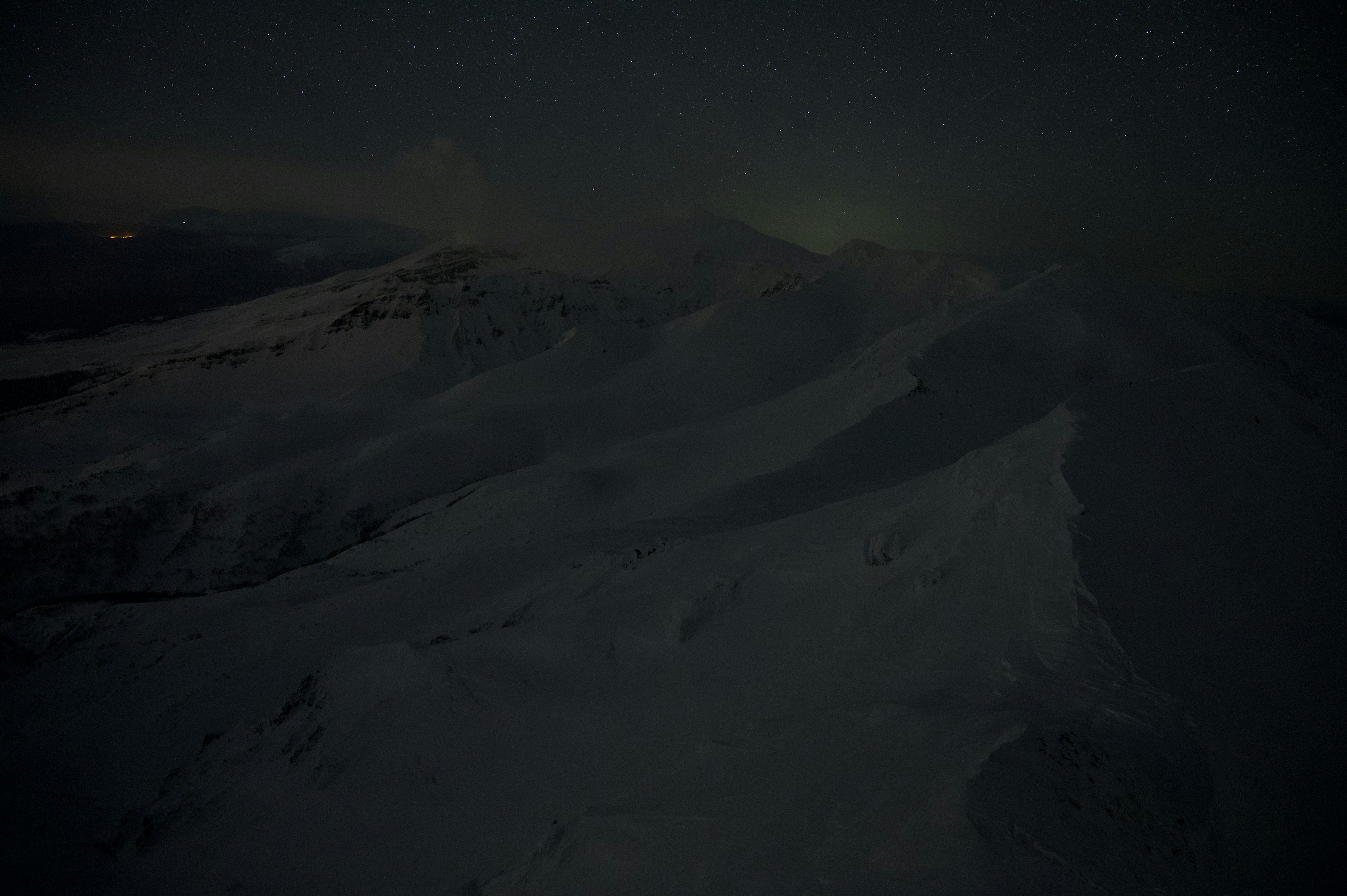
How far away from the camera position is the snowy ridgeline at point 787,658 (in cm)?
606

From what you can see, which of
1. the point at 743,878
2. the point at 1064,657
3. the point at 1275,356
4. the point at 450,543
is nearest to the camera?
the point at 743,878

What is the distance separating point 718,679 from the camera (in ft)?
36.2

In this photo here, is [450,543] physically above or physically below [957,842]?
below

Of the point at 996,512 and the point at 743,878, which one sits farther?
the point at 996,512

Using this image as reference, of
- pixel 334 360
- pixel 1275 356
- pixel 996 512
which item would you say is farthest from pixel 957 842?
pixel 334 360

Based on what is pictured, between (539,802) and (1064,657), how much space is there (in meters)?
7.88

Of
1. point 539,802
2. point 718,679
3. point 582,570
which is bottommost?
point 582,570

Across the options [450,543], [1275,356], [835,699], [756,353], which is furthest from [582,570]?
[1275,356]

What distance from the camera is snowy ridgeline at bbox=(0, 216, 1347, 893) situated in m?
6.06

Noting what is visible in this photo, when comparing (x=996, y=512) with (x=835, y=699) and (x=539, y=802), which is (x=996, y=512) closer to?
(x=835, y=699)

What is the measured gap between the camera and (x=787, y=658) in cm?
1077

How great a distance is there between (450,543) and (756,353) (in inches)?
1424

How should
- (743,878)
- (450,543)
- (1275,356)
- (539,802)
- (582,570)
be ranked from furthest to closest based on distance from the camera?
(1275,356)
(450,543)
(582,570)
(539,802)
(743,878)

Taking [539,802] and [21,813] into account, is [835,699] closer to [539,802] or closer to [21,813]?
[539,802]
